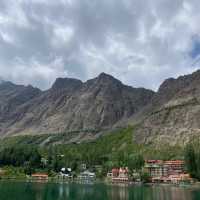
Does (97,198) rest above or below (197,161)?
below

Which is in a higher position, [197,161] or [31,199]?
[197,161]

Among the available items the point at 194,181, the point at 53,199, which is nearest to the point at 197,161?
the point at 194,181

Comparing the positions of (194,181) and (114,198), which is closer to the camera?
(114,198)

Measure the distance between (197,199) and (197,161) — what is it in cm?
8770

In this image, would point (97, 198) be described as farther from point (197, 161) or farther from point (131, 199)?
point (197, 161)

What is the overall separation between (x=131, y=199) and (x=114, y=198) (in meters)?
5.02

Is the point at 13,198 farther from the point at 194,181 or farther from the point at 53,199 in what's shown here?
the point at 194,181

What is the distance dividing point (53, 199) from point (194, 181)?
329 feet

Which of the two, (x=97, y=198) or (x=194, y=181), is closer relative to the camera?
(x=97, y=198)

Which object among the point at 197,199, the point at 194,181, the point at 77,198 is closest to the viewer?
the point at 197,199

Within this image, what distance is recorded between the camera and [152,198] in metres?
116

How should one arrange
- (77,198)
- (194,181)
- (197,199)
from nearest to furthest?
(197,199)
(77,198)
(194,181)

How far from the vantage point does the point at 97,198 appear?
116688 mm

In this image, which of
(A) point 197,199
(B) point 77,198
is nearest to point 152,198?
(A) point 197,199
